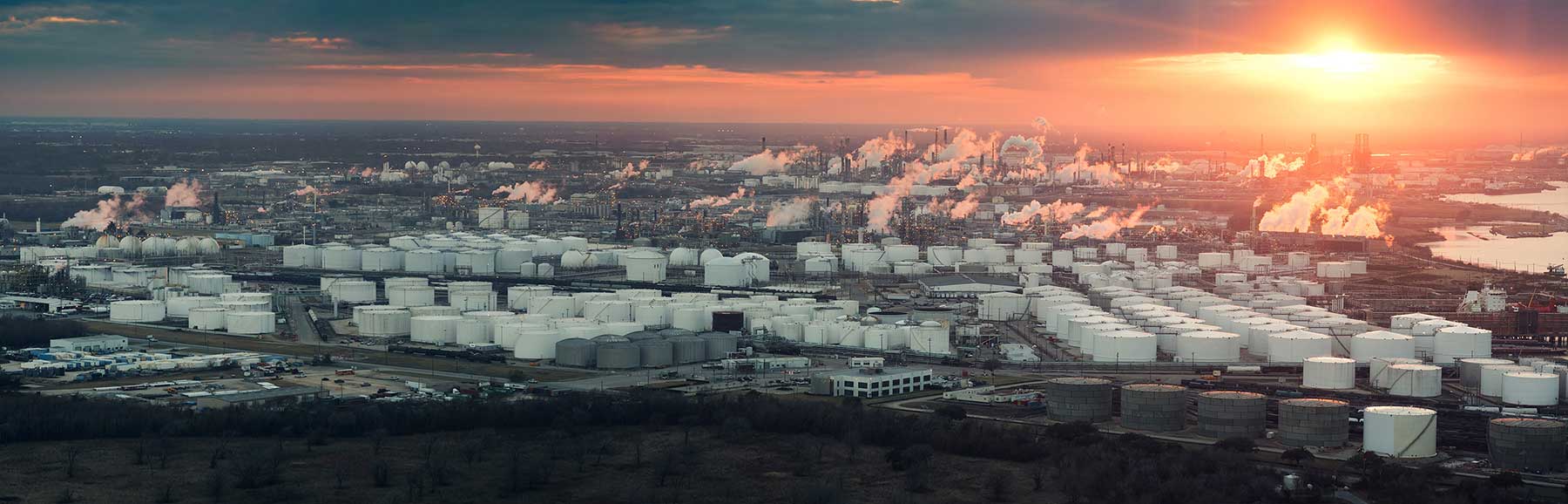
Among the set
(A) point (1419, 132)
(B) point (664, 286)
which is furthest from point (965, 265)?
(A) point (1419, 132)

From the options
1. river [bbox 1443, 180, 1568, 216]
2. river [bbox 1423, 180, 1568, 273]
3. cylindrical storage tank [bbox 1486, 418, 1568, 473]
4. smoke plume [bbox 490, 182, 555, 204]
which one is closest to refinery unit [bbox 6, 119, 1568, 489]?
cylindrical storage tank [bbox 1486, 418, 1568, 473]

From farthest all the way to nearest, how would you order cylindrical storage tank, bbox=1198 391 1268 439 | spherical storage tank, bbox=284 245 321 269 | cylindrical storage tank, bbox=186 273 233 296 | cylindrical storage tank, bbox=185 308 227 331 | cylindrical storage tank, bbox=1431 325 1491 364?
spherical storage tank, bbox=284 245 321 269
cylindrical storage tank, bbox=186 273 233 296
cylindrical storage tank, bbox=185 308 227 331
cylindrical storage tank, bbox=1431 325 1491 364
cylindrical storage tank, bbox=1198 391 1268 439

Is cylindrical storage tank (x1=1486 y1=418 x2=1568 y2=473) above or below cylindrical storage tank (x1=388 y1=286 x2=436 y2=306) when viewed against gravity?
below

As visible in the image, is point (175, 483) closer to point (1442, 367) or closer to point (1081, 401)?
point (1081, 401)

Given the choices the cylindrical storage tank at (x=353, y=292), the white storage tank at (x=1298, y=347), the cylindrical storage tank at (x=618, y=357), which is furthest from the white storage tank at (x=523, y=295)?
the white storage tank at (x=1298, y=347)

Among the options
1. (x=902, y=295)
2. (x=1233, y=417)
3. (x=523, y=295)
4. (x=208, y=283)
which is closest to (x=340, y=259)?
(x=208, y=283)

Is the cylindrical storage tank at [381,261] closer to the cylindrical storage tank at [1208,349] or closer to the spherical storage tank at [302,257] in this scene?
the spherical storage tank at [302,257]

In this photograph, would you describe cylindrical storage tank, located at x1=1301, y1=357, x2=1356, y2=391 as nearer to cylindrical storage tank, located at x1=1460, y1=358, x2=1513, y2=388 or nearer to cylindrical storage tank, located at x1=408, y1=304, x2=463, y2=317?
cylindrical storage tank, located at x1=1460, y1=358, x2=1513, y2=388
